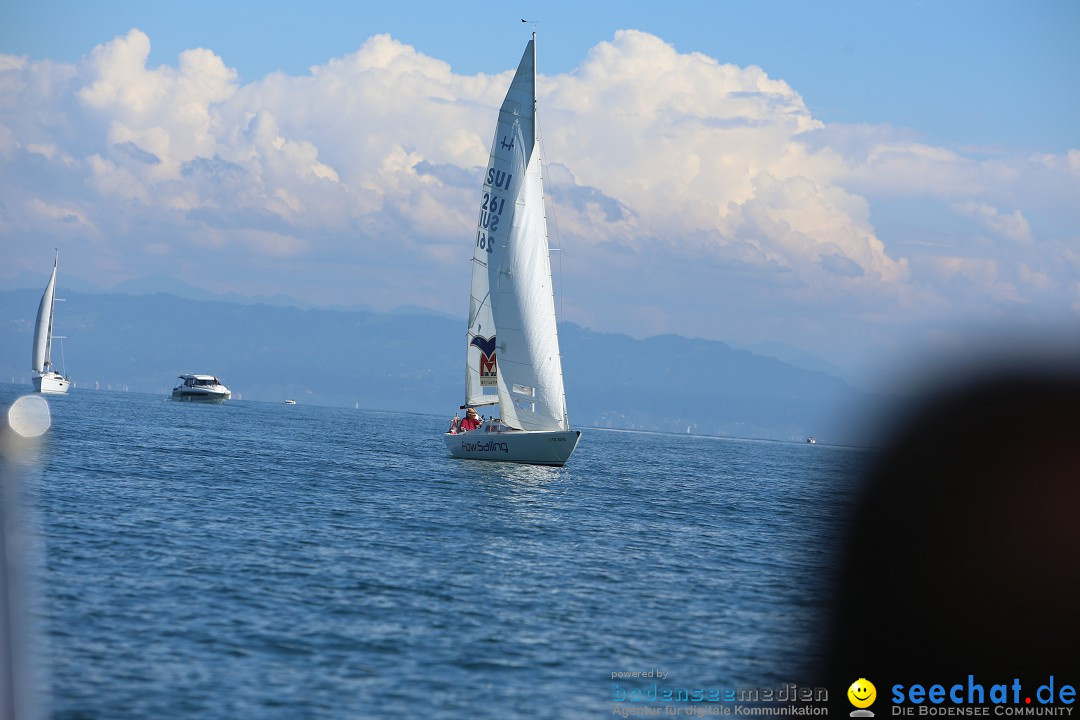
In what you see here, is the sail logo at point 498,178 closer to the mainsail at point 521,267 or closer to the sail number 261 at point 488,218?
the mainsail at point 521,267

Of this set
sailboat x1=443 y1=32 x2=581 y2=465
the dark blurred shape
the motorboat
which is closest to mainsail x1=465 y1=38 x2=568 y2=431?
sailboat x1=443 y1=32 x2=581 y2=465

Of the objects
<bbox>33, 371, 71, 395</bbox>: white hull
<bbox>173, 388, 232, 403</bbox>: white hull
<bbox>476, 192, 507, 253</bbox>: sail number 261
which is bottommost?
<bbox>173, 388, 232, 403</bbox>: white hull

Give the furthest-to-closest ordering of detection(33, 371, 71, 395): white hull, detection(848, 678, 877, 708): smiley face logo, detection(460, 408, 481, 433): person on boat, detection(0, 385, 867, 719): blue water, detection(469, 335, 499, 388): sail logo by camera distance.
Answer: detection(33, 371, 71, 395): white hull < detection(460, 408, 481, 433): person on boat < detection(469, 335, 499, 388): sail logo < detection(0, 385, 867, 719): blue water < detection(848, 678, 877, 708): smiley face logo

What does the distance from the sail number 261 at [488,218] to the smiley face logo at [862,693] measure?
43.8 metres

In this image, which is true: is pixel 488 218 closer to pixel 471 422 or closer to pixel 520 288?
pixel 520 288

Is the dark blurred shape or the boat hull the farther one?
the boat hull

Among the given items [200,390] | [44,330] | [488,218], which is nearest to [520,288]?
[488,218]

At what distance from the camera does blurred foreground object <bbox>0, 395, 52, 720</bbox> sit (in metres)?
16.4

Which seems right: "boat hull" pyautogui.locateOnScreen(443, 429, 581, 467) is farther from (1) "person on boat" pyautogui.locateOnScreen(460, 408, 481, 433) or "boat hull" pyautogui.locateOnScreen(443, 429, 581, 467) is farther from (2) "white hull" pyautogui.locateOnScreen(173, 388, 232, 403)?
(2) "white hull" pyautogui.locateOnScreen(173, 388, 232, 403)

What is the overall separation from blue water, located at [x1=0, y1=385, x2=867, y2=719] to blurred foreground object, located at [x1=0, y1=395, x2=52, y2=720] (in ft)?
1.30

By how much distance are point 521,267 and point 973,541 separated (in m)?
42.6

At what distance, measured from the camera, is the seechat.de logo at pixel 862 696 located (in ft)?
57.7

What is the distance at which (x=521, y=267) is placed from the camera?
5916cm

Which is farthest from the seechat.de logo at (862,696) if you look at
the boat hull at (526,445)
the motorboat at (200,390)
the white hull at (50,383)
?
the motorboat at (200,390)
